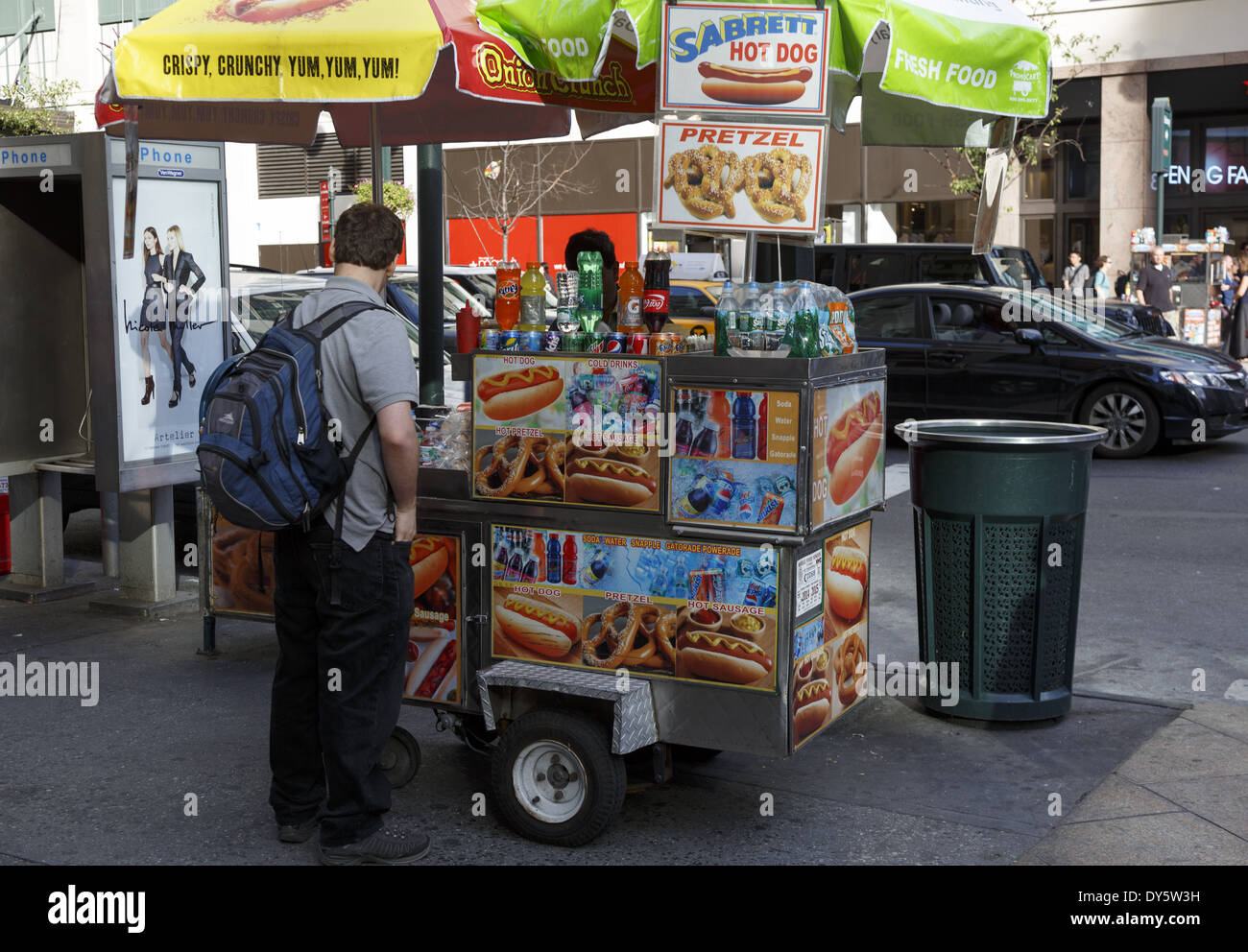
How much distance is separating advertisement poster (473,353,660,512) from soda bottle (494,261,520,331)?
235 millimetres

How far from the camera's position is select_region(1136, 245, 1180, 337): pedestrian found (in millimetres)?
19688

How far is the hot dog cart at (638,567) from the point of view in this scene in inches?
177

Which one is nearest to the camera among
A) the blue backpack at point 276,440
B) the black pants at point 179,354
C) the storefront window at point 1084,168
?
the blue backpack at point 276,440

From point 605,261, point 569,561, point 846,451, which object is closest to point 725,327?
point 846,451

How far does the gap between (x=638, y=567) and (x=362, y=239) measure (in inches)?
54.0

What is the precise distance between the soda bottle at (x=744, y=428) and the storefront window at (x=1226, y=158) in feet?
76.8

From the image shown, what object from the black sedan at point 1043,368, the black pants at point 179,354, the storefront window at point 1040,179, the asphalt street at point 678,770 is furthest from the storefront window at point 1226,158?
the black pants at point 179,354

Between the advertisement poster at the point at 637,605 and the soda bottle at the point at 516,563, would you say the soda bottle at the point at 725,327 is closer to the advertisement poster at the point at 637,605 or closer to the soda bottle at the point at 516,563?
the advertisement poster at the point at 637,605

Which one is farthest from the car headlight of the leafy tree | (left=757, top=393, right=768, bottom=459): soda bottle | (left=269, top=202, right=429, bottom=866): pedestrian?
the leafy tree

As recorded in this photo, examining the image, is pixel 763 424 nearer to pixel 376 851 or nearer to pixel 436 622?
pixel 436 622

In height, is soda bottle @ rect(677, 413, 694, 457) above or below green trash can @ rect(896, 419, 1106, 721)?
above

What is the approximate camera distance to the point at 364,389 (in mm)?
4176

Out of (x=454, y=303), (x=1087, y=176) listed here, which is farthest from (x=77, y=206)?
(x=1087, y=176)

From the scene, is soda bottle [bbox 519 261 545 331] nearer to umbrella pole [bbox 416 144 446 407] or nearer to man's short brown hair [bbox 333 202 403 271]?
man's short brown hair [bbox 333 202 403 271]
